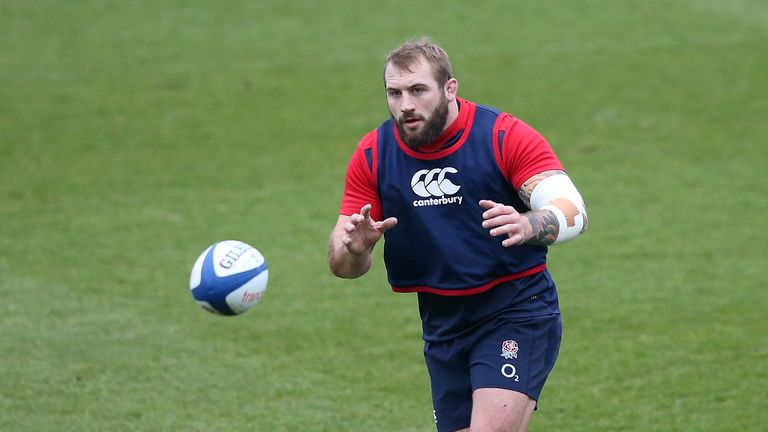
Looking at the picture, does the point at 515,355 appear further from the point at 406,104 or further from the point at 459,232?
the point at 406,104

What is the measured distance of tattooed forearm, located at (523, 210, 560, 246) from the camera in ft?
18.3

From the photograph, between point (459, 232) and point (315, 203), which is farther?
point (315, 203)

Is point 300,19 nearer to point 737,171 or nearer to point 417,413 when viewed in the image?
point 737,171

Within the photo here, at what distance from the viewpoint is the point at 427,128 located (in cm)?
607

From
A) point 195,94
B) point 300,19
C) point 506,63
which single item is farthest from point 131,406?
point 300,19

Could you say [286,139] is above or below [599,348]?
above

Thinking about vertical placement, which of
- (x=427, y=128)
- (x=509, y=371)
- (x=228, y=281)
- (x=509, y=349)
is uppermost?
(x=427, y=128)

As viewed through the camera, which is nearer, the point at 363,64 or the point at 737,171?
the point at 737,171

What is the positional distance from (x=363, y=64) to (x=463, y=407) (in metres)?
13.1

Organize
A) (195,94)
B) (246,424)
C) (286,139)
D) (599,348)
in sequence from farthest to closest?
1. (195,94)
2. (286,139)
3. (599,348)
4. (246,424)

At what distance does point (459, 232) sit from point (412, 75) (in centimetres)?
84

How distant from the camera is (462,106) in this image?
627cm

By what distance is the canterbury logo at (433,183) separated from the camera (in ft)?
20.0

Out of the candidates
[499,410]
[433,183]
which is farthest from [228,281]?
[499,410]
